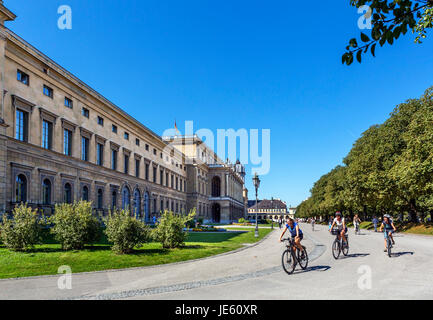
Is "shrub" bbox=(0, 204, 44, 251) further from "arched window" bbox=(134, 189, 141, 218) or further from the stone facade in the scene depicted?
the stone facade

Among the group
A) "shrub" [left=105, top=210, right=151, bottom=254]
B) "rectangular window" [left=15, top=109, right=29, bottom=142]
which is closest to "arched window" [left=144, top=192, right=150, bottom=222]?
"rectangular window" [left=15, top=109, right=29, bottom=142]

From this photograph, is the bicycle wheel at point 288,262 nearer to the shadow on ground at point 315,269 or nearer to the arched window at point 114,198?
the shadow on ground at point 315,269

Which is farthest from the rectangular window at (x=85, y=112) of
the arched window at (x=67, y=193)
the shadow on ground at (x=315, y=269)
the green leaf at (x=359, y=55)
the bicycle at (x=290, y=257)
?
the green leaf at (x=359, y=55)

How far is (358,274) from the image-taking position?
11.2 m

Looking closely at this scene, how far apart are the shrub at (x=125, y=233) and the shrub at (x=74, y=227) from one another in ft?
3.57

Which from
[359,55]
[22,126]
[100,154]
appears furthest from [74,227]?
[100,154]

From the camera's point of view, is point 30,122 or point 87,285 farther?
point 30,122

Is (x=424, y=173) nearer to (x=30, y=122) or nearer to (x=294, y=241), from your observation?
(x=294, y=241)

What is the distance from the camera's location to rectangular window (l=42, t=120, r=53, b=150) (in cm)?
3117

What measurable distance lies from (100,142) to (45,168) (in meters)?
11.4

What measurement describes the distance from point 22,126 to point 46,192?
239 inches

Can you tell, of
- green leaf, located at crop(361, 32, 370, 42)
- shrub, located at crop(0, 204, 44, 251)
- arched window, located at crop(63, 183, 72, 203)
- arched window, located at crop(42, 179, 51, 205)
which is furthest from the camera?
arched window, located at crop(63, 183, 72, 203)

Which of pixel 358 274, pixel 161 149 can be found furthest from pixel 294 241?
pixel 161 149

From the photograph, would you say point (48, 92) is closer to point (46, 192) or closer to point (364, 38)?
point (46, 192)
